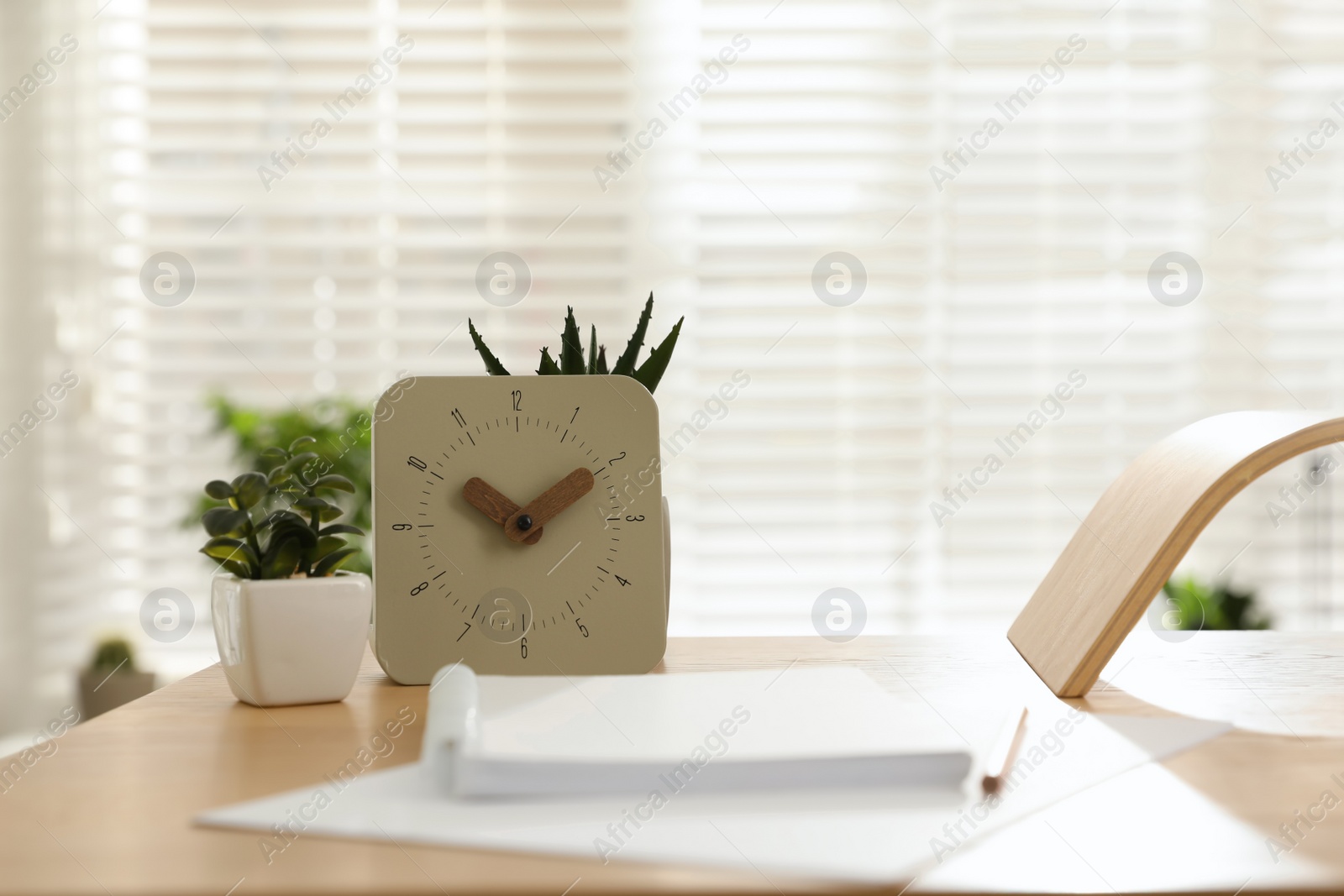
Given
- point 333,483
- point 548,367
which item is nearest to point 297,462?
point 333,483

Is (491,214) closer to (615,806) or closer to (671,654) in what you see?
(671,654)

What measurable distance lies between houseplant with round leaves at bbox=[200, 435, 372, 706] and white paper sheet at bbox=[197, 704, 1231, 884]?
19cm

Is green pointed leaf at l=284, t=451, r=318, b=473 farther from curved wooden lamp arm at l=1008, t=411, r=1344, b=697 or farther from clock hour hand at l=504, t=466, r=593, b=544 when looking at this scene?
curved wooden lamp arm at l=1008, t=411, r=1344, b=697

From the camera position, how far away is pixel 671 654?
0.86m

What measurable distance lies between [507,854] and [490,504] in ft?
1.29

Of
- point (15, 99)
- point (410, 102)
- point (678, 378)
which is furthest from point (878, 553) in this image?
point (15, 99)

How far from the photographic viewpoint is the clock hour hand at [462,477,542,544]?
Result: 29.7 inches

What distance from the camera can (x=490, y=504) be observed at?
2.48 ft

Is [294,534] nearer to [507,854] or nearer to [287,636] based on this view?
[287,636]

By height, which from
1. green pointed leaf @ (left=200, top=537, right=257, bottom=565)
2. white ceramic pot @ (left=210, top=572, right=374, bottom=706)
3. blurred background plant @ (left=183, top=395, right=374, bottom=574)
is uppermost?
green pointed leaf @ (left=200, top=537, right=257, bottom=565)

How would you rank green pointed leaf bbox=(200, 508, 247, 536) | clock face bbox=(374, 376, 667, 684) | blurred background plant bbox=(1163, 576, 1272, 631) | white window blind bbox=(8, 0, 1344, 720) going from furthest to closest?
1. white window blind bbox=(8, 0, 1344, 720)
2. blurred background plant bbox=(1163, 576, 1272, 631)
3. clock face bbox=(374, 376, 667, 684)
4. green pointed leaf bbox=(200, 508, 247, 536)

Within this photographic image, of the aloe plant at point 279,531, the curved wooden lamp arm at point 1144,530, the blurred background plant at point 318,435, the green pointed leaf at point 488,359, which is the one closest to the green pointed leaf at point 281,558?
the aloe plant at point 279,531

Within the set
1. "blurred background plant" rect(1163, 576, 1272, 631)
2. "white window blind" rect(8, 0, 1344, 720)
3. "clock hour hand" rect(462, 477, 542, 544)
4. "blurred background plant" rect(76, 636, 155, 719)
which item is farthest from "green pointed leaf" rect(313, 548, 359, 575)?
"blurred background plant" rect(1163, 576, 1272, 631)

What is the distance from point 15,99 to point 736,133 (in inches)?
63.1
